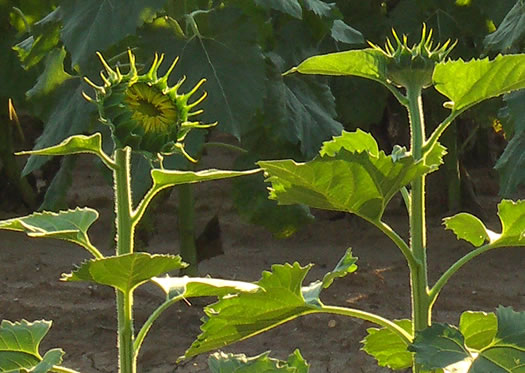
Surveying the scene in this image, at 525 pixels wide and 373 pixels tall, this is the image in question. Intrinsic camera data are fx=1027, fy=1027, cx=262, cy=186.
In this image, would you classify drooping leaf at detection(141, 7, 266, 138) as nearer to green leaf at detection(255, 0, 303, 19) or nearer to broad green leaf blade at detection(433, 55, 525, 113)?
green leaf at detection(255, 0, 303, 19)

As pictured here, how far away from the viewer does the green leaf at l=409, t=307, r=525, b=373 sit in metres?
0.99

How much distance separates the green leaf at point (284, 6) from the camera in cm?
258

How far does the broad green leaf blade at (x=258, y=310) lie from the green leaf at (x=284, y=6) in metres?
1.61

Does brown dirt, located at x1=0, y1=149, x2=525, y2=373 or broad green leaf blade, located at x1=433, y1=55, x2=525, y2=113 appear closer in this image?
broad green leaf blade, located at x1=433, y1=55, x2=525, y2=113

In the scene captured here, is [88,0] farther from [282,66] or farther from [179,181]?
[179,181]

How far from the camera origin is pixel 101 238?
4.20 m

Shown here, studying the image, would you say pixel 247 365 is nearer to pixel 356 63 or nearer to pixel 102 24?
pixel 356 63

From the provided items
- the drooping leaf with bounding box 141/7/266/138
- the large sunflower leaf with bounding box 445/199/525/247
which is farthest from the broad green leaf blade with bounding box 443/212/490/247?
the drooping leaf with bounding box 141/7/266/138

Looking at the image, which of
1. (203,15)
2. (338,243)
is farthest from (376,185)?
(338,243)

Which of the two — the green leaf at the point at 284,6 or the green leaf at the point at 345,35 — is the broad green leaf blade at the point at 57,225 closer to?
the green leaf at the point at 284,6

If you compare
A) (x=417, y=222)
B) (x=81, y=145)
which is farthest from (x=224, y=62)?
(x=81, y=145)

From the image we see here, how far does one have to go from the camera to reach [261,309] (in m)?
1.05

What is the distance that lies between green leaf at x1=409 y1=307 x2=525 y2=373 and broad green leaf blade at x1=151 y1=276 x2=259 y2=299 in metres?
0.18

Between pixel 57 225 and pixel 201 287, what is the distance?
0.55ft
